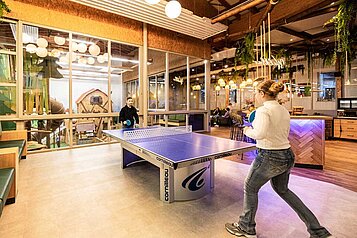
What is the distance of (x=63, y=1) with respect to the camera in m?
5.48

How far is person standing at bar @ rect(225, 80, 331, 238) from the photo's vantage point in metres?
1.79

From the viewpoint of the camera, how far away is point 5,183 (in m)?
2.17

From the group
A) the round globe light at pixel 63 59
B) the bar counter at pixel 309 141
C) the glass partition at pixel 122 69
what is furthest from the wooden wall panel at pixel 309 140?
the round globe light at pixel 63 59

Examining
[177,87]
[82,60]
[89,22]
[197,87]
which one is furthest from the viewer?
[197,87]

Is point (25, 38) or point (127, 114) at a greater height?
point (25, 38)

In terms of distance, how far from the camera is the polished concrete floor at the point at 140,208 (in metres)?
2.13

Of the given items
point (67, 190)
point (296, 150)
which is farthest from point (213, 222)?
point (296, 150)

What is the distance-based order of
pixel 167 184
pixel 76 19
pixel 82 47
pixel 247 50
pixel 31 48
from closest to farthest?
pixel 167 184 → pixel 31 48 → pixel 76 19 → pixel 247 50 → pixel 82 47

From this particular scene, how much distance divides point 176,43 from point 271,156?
7.15 m

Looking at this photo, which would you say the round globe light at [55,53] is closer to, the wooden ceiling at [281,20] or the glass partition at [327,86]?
the wooden ceiling at [281,20]

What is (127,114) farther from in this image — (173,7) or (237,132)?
(237,132)

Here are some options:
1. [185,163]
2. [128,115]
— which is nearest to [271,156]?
[185,163]

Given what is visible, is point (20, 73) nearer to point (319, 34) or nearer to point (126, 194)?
point (126, 194)

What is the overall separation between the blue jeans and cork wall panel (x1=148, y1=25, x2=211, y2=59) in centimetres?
647
